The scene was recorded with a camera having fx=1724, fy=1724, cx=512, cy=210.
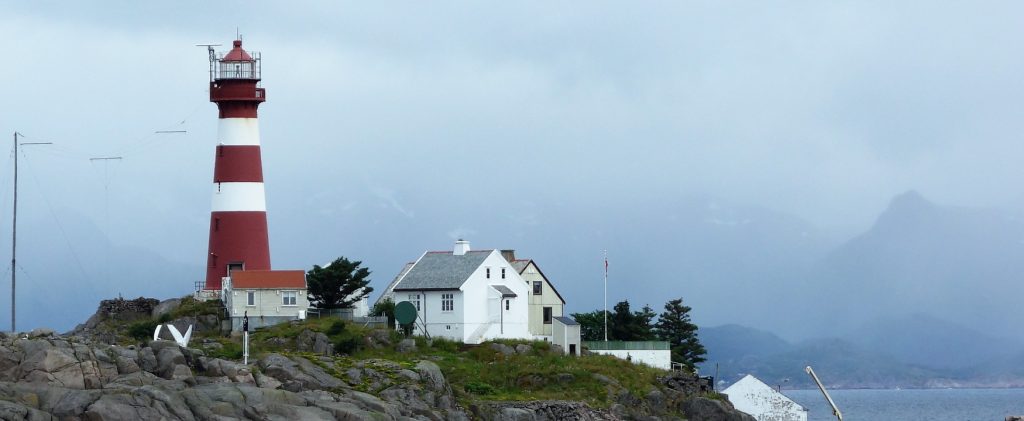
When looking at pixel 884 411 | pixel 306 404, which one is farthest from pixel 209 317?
pixel 884 411

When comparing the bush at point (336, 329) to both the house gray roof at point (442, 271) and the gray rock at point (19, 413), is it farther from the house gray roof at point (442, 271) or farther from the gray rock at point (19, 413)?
the gray rock at point (19, 413)

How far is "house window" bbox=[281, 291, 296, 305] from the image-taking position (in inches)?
3113

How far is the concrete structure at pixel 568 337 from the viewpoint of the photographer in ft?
271

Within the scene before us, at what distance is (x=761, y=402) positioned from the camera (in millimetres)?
87250

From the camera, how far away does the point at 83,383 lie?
59.0m

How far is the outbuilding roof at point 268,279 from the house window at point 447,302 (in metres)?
6.60

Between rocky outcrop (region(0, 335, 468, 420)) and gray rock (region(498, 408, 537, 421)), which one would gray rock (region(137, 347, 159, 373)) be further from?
gray rock (region(498, 408, 537, 421))

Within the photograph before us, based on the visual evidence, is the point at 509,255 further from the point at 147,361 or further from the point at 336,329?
Result: the point at 147,361

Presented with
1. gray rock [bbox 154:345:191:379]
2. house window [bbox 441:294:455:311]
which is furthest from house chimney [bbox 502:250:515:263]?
gray rock [bbox 154:345:191:379]

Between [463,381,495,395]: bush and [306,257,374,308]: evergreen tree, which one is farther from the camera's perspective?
[306,257,374,308]: evergreen tree

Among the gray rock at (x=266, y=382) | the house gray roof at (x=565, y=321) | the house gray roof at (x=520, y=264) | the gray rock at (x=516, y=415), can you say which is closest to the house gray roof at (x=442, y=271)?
the house gray roof at (x=520, y=264)

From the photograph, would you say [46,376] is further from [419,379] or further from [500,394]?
[500,394]

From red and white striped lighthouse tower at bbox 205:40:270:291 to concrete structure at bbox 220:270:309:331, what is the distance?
183cm

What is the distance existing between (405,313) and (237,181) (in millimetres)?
10036
